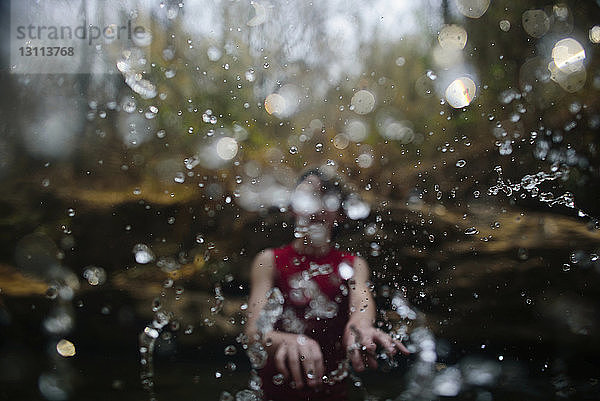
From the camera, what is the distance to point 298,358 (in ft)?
2.90

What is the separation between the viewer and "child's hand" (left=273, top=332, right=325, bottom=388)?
2.87 feet

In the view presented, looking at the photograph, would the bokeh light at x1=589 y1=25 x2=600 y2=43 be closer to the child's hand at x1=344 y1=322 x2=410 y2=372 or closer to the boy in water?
the boy in water

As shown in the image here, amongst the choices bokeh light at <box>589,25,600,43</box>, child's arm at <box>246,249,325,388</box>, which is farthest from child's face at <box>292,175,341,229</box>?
bokeh light at <box>589,25,600,43</box>

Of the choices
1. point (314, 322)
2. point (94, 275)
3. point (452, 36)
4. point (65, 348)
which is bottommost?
point (314, 322)

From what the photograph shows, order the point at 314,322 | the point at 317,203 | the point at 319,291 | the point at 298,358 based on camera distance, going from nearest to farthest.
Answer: the point at 298,358 < the point at 319,291 < the point at 314,322 < the point at 317,203

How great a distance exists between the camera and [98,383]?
1738mm

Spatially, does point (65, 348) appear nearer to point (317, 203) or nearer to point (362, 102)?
point (317, 203)

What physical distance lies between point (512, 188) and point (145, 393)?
1557mm

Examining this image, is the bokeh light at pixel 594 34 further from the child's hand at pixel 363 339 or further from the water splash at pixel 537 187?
the child's hand at pixel 363 339

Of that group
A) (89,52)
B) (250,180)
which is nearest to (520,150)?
(250,180)

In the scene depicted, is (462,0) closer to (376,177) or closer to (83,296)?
(376,177)

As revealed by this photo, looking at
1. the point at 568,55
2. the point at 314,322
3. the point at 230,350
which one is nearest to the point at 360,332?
the point at 314,322

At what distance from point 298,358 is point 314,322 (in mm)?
306

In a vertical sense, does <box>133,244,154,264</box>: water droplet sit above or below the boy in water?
above
